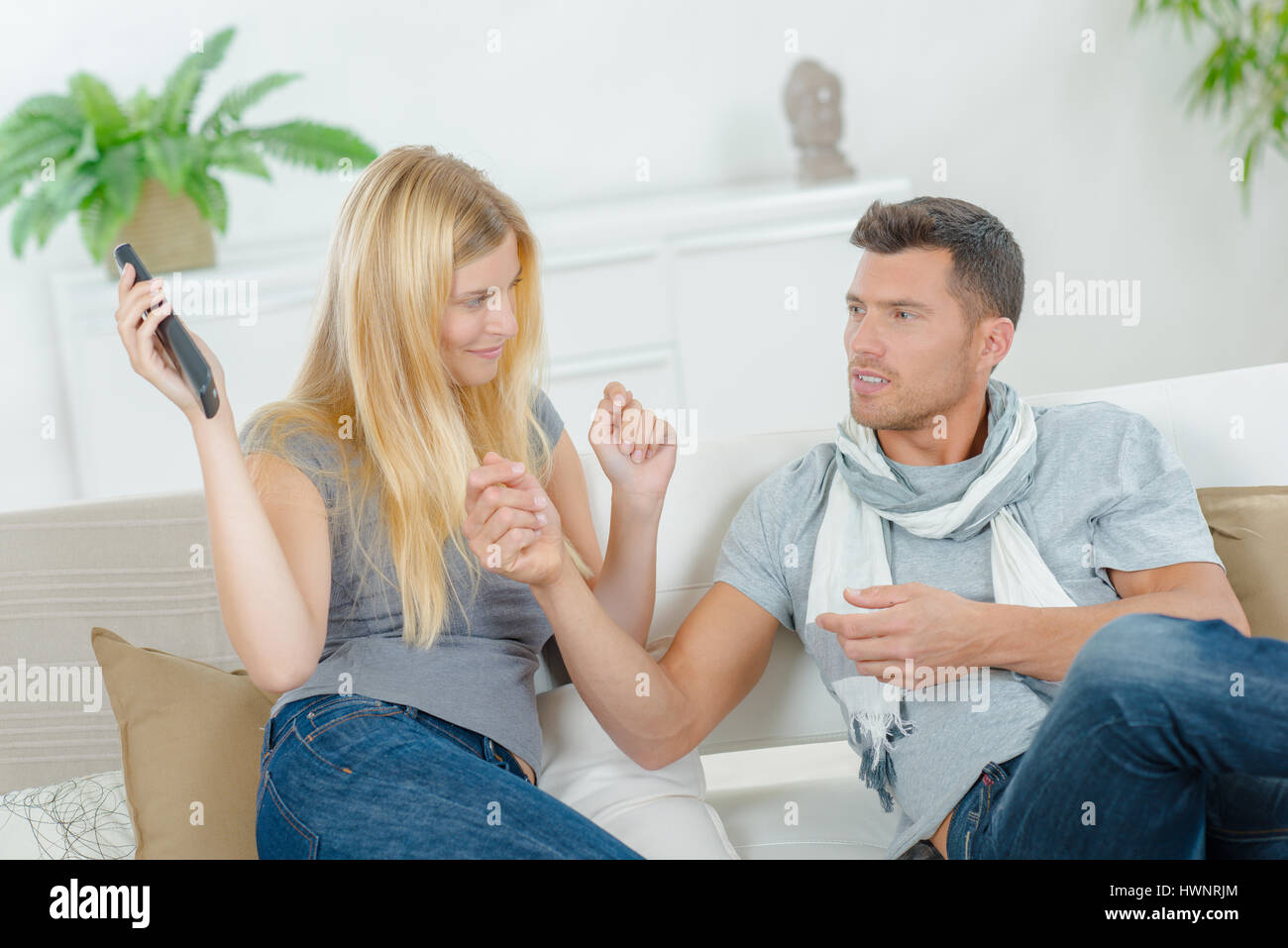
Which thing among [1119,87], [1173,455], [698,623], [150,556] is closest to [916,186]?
[1119,87]

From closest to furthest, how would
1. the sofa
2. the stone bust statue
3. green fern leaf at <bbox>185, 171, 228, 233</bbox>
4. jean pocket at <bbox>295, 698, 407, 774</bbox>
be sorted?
jean pocket at <bbox>295, 698, 407, 774</bbox> < the sofa < green fern leaf at <bbox>185, 171, 228, 233</bbox> < the stone bust statue

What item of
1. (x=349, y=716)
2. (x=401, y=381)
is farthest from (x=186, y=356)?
(x=349, y=716)

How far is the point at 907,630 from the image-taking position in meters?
1.34

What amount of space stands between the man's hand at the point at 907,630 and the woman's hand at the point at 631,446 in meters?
0.30

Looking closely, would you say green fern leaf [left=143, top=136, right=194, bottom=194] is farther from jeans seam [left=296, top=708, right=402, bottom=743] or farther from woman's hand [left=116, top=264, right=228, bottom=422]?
jeans seam [left=296, top=708, right=402, bottom=743]

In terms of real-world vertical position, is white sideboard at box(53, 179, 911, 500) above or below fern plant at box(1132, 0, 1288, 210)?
below

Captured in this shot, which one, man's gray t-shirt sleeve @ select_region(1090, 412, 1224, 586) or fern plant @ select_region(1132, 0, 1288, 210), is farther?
fern plant @ select_region(1132, 0, 1288, 210)

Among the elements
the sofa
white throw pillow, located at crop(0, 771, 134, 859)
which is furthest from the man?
white throw pillow, located at crop(0, 771, 134, 859)

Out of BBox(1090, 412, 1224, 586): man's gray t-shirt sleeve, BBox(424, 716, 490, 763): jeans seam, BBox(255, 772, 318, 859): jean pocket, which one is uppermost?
BBox(1090, 412, 1224, 586): man's gray t-shirt sleeve

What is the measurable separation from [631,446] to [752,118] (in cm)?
244

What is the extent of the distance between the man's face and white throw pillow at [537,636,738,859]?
556mm

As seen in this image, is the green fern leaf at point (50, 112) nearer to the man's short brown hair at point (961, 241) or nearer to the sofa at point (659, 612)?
the sofa at point (659, 612)

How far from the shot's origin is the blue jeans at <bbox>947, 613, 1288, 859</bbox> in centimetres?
102
